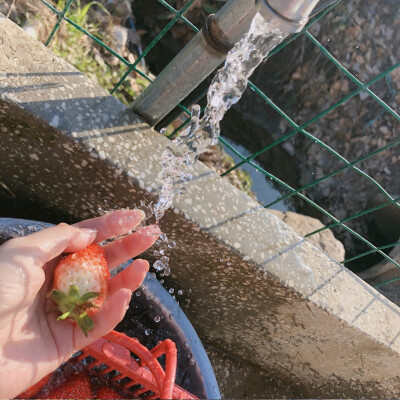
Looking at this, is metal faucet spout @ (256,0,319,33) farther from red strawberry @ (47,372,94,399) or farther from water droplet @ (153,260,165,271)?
red strawberry @ (47,372,94,399)

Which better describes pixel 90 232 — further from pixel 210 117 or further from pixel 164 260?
pixel 210 117

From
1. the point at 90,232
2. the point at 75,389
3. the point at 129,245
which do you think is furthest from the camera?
the point at 75,389

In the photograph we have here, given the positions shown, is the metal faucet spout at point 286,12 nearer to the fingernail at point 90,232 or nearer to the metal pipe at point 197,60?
the metal pipe at point 197,60

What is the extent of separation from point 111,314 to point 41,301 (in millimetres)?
237

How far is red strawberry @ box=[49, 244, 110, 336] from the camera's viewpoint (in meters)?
1.33

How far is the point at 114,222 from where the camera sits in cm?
149

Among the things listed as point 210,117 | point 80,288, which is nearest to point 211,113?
point 210,117

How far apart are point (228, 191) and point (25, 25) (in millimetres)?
1222

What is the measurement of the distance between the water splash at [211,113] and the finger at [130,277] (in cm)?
21

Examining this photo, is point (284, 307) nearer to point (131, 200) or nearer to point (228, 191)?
point (228, 191)

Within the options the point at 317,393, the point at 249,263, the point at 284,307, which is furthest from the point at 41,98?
the point at 317,393

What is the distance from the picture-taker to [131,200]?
1613 millimetres

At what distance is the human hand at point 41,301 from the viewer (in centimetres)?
132

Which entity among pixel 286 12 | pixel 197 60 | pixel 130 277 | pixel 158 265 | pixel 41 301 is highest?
pixel 286 12
